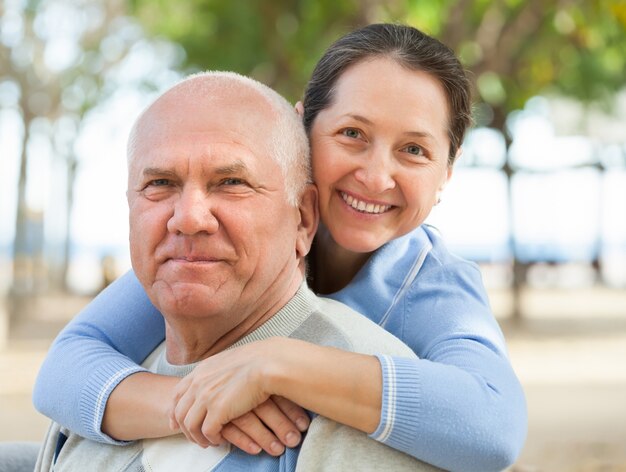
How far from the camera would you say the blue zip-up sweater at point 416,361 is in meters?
2.16

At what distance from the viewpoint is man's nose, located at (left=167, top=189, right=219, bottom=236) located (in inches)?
91.0

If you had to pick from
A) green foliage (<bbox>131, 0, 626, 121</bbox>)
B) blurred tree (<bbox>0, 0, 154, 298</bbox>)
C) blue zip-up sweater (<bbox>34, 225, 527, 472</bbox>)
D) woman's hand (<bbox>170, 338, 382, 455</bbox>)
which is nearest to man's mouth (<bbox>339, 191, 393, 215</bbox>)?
blue zip-up sweater (<bbox>34, 225, 527, 472</bbox>)

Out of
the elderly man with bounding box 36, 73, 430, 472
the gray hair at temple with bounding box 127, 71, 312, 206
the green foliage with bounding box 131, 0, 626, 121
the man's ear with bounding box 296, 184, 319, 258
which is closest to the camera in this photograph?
the elderly man with bounding box 36, 73, 430, 472

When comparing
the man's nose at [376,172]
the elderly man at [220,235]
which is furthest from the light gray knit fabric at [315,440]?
the man's nose at [376,172]

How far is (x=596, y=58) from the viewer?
16.9m

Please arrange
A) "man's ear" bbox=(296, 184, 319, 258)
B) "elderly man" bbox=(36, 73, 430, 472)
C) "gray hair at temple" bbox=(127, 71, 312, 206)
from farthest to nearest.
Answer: "man's ear" bbox=(296, 184, 319, 258) < "gray hair at temple" bbox=(127, 71, 312, 206) < "elderly man" bbox=(36, 73, 430, 472)

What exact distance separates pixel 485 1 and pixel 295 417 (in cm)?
1239

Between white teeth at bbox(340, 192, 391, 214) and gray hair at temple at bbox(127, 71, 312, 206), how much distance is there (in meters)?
0.31

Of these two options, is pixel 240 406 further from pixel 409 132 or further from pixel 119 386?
pixel 409 132

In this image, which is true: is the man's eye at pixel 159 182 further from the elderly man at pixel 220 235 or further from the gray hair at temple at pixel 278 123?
the gray hair at temple at pixel 278 123

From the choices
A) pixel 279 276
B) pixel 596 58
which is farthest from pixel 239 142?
pixel 596 58

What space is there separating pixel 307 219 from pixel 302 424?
64 centimetres

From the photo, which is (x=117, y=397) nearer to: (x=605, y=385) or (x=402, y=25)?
(x=402, y=25)

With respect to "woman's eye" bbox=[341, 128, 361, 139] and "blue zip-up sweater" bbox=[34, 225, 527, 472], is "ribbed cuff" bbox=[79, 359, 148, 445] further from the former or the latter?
"woman's eye" bbox=[341, 128, 361, 139]
